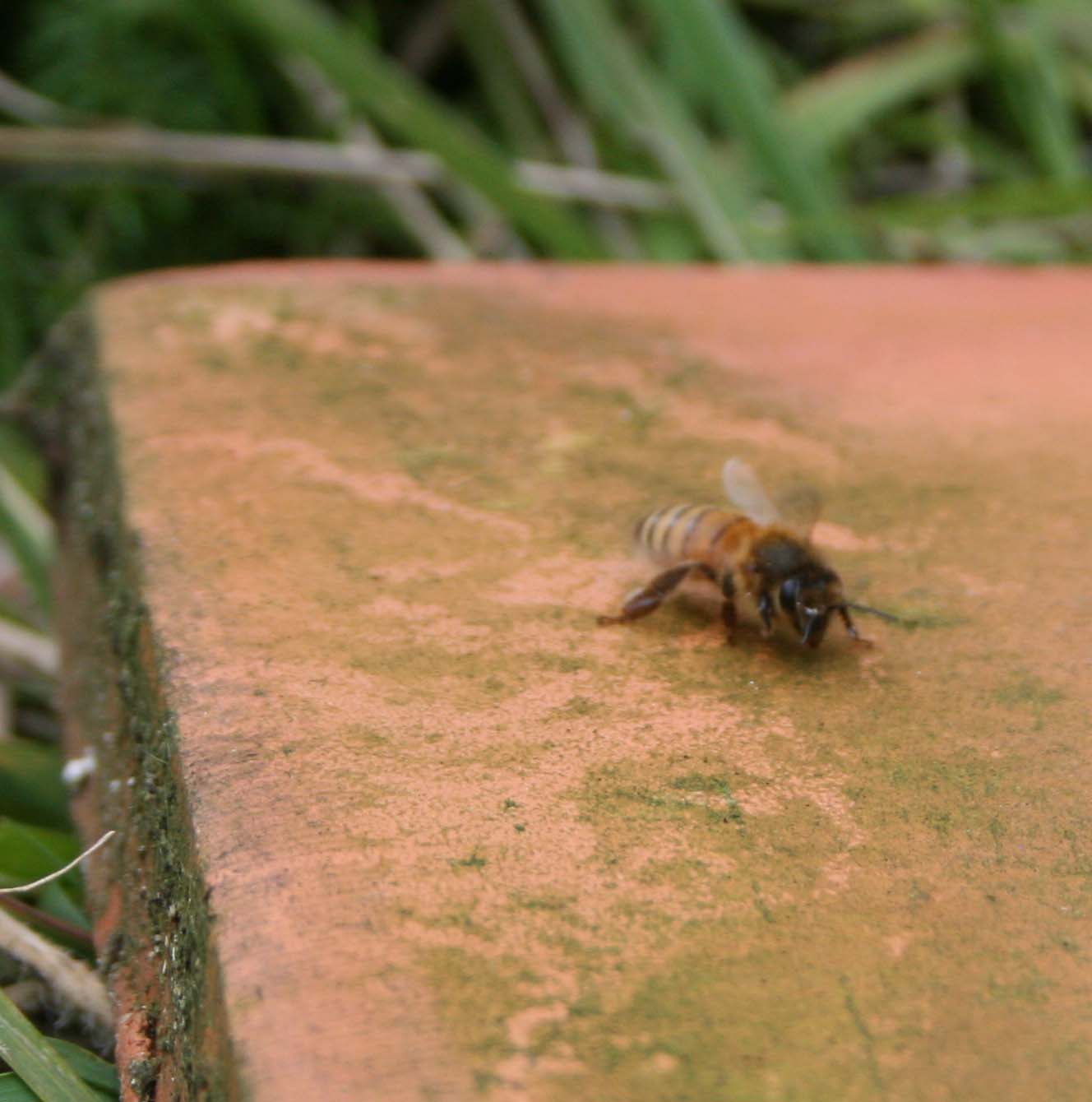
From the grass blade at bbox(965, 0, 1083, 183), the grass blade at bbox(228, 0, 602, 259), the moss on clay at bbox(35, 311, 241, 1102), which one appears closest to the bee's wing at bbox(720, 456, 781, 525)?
the moss on clay at bbox(35, 311, 241, 1102)

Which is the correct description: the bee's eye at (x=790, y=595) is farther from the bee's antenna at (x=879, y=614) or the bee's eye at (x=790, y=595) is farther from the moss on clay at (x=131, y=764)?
the moss on clay at (x=131, y=764)

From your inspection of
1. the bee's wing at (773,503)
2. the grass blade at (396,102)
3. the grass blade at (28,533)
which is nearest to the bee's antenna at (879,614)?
the bee's wing at (773,503)

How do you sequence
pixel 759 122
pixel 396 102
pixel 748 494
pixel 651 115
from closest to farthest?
1. pixel 748 494
2. pixel 396 102
3. pixel 759 122
4. pixel 651 115

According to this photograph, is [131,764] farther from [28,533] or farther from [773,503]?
[28,533]

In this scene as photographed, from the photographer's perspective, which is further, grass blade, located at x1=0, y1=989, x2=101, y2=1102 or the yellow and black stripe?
the yellow and black stripe

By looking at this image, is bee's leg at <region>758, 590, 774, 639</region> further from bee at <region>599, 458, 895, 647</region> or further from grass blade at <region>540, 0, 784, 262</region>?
grass blade at <region>540, 0, 784, 262</region>

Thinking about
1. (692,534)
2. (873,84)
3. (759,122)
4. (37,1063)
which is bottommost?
(873,84)

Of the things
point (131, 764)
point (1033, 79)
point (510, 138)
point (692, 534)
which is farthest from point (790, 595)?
point (1033, 79)
